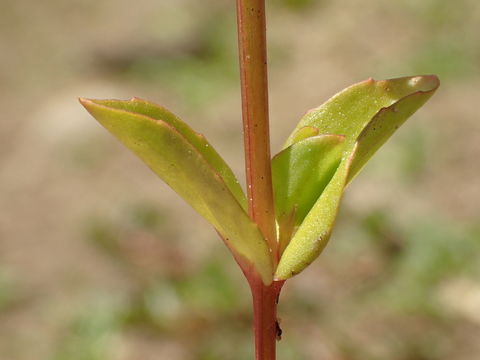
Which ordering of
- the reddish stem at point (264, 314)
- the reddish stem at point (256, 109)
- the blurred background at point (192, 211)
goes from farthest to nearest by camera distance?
the blurred background at point (192, 211) → the reddish stem at point (264, 314) → the reddish stem at point (256, 109)

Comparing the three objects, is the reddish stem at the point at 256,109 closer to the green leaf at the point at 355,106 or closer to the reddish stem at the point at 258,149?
the reddish stem at the point at 258,149

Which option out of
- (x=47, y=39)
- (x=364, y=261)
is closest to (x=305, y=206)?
(x=364, y=261)

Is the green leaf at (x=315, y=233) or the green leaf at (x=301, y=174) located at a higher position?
the green leaf at (x=301, y=174)

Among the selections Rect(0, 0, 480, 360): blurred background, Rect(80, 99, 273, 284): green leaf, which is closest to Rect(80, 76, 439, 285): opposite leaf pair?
Rect(80, 99, 273, 284): green leaf

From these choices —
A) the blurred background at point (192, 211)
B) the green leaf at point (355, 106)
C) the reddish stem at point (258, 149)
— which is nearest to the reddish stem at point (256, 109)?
the reddish stem at point (258, 149)

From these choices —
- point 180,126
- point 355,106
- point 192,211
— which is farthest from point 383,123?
point 192,211

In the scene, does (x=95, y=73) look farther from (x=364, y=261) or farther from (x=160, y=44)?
(x=364, y=261)

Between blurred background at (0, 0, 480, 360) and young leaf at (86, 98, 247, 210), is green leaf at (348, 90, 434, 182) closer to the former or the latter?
young leaf at (86, 98, 247, 210)

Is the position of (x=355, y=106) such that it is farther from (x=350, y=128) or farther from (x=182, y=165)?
(x=182, y=165)
